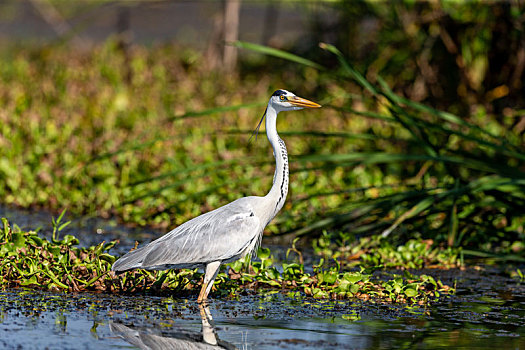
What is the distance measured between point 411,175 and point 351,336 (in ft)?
14.5

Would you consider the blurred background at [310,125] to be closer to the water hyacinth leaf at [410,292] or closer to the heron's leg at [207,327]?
the water hyacinth leaf at [410,292]

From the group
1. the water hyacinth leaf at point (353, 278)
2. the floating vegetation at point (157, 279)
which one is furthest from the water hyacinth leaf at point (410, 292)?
the water hyacinth leaf at point (353, 278)

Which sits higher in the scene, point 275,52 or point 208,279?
point 275,52

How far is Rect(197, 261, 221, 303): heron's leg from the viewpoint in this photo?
4797 millimetres

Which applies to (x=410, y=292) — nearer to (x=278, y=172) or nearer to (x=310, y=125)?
(x=278, y=172)

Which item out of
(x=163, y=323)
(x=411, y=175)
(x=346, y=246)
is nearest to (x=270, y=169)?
(x=411, y=175)

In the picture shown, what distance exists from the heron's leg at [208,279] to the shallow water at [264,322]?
0.07 m

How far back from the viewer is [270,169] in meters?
8.62

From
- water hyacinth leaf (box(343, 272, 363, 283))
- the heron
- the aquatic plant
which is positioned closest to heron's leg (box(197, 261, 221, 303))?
the heron

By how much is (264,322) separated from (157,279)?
892mm

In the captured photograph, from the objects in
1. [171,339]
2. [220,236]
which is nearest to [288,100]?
[220,236]

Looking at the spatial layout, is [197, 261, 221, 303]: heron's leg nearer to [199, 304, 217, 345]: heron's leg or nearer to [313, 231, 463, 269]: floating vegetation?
[199, 304, 217, 345]: heron's leg

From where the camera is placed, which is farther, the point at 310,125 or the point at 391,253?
the point at 310,125

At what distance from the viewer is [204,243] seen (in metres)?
4.79
